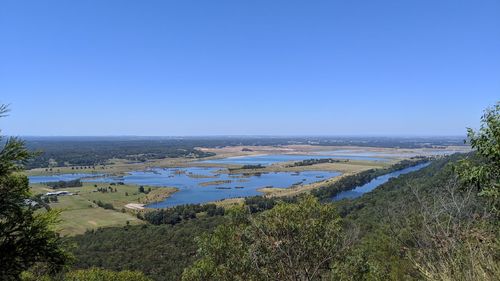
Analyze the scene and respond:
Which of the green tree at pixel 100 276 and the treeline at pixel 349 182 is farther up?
the green tree at pixel 100 276

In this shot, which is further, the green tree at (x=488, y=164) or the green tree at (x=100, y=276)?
the green tree at (x=100, y=276)

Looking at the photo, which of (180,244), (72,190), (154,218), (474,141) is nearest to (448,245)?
(474,141)

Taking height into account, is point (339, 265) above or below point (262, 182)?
above

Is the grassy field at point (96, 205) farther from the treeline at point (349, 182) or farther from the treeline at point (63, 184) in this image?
the treeline at point (349, 182)

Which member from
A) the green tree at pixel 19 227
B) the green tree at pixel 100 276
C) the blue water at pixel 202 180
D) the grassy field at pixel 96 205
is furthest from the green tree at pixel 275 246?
the blue water at pixel 202 180

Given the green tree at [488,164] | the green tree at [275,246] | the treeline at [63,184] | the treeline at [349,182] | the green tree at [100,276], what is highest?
the green tree at [488,164]

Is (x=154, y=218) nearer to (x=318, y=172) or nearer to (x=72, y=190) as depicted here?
(x=72, y=190)

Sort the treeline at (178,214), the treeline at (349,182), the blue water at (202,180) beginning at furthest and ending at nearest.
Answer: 1. the blue water at (202,180)
2. the treeline at (349,182)
3. the treeline at (178,214)
